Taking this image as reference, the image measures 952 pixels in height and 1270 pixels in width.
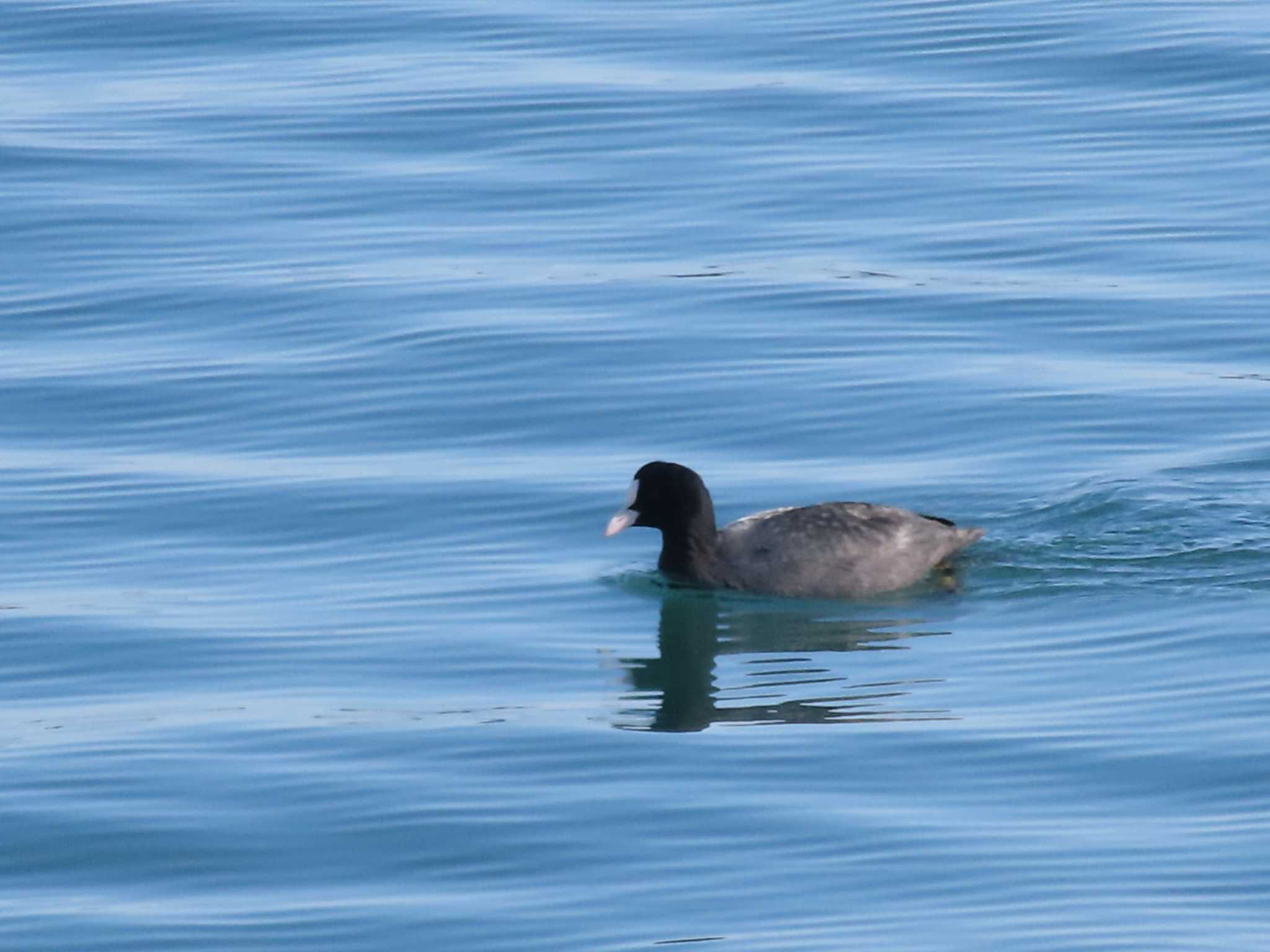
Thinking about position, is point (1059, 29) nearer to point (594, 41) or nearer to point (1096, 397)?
point (594, 41)

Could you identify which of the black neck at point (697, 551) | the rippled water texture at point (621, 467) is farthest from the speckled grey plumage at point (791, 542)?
the rippled water texture at point (621, 467)

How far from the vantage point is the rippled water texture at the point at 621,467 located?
1147cm

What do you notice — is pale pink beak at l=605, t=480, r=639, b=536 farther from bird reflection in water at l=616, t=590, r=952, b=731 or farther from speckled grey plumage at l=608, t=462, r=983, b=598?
bird reflection in water at l=616, t=590, r=952, b=731

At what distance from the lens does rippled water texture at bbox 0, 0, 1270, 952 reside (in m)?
11.5

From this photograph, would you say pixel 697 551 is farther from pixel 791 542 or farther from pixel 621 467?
pixel 621 467

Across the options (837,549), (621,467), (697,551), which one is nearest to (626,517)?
(697,551)

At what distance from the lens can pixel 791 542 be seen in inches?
609

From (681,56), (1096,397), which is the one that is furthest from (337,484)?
(681,56)

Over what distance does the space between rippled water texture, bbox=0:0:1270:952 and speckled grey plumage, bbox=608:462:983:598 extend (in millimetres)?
193

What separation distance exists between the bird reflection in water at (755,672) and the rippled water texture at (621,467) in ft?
0.14

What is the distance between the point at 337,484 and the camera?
17.3 metres

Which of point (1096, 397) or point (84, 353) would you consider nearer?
point (1096, 397)

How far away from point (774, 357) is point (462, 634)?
5.58m

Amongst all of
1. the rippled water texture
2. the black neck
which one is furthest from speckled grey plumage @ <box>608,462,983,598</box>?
the rippled water texture
